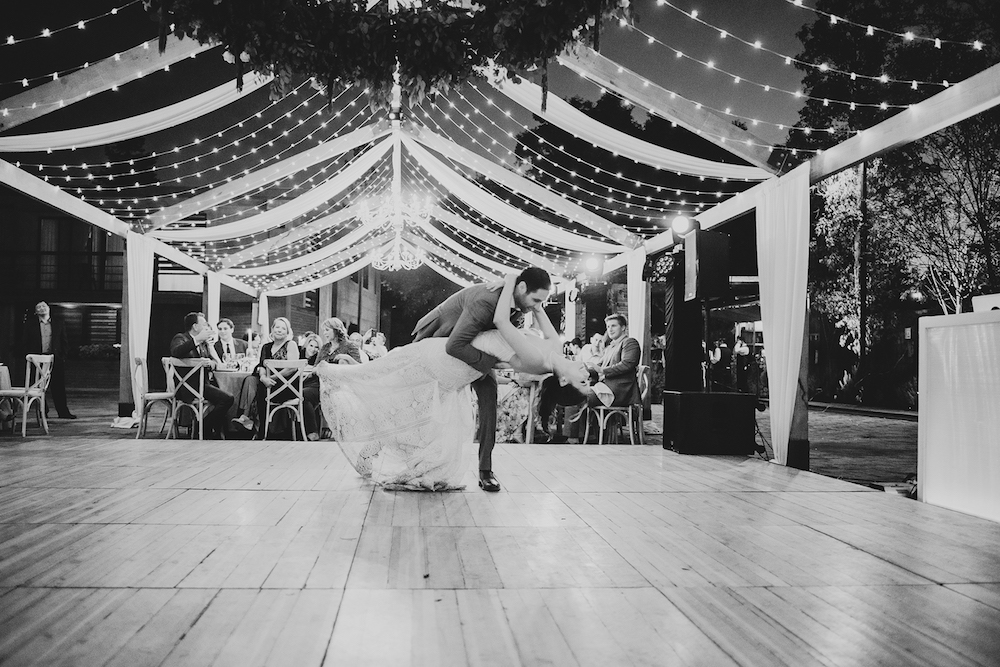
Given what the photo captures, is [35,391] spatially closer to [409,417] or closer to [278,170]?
[278,170]

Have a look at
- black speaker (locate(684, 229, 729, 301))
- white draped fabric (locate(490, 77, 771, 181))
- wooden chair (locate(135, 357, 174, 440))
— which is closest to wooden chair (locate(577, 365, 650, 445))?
black speaker (locate(684, 229, 729, 301))

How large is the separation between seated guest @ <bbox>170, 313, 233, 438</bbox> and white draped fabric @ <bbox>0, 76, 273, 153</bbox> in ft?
5.68

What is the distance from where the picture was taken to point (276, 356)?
22.7 feet

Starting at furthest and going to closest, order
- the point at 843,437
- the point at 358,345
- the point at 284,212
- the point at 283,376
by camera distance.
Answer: the point at 284,212 → the point at 843,437 → the point at 358,345 → the point at 283,376

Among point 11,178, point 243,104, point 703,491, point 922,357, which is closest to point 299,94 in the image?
point 243,104

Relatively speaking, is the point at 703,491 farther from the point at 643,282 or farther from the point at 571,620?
the point at 643,282

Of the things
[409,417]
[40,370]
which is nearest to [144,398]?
[40,370]

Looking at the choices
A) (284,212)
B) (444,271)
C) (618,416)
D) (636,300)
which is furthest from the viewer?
(444,271)

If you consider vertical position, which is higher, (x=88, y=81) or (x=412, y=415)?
(x=88, y=81)

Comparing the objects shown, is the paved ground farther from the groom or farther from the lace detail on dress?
the lace detail on dress

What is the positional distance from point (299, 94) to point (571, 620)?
604 cm

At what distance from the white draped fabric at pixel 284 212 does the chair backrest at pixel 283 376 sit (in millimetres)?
3004

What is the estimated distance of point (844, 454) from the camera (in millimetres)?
6688

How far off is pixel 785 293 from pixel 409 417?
329 centimetres
